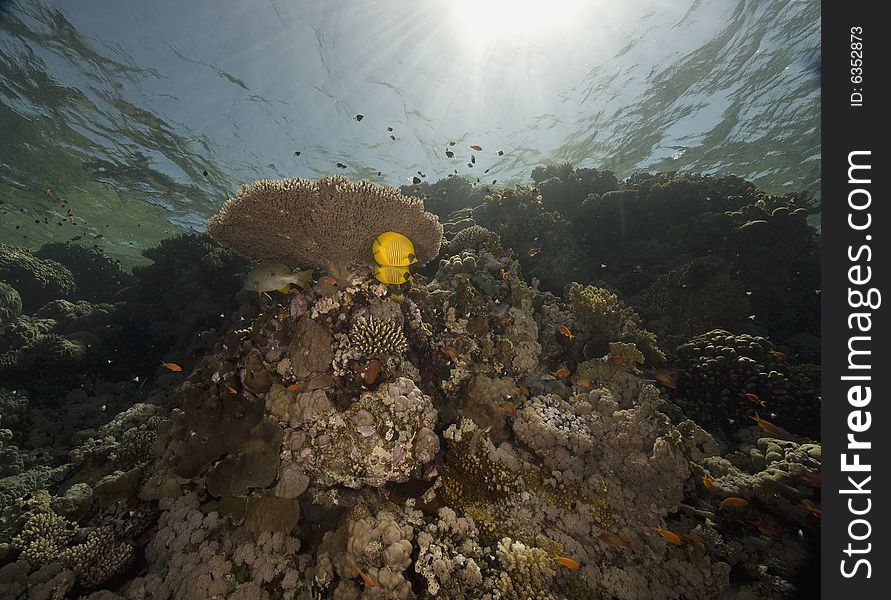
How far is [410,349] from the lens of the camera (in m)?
5.04

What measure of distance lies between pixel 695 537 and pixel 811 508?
1.44 meters

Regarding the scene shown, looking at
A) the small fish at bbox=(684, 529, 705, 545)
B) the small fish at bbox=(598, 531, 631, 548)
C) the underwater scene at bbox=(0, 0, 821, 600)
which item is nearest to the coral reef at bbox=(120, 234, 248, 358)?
the underwater scene at bbox=(0, 0, 821, 600)

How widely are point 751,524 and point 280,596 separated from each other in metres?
5.29

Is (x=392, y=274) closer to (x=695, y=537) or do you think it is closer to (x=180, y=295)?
(x=695, y=537)

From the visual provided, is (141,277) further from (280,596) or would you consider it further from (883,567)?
(883,567)

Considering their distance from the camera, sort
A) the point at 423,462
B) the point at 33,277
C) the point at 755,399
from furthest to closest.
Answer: the point at 33,277, the point at 755,399, the point at 423,462

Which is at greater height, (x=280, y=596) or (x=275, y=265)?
(x=275, y=265)

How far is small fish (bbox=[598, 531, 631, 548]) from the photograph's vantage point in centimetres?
366

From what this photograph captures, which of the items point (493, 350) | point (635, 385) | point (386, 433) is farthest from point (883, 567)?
point (386, 433)

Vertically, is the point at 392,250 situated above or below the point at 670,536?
above

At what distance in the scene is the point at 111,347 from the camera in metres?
11.0

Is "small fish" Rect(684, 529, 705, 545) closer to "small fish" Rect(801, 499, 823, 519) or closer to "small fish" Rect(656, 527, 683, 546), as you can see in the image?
"small fish" Rect(656, 527, 683, 546)

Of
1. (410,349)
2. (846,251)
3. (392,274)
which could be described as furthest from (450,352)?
(846,251)

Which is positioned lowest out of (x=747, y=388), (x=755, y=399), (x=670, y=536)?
(x=670, y=536)
